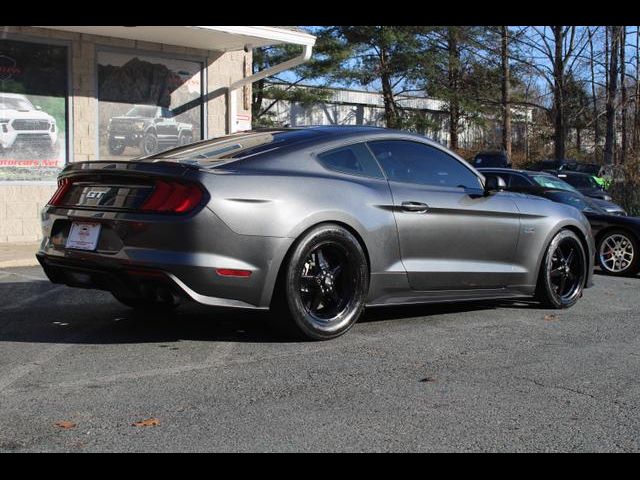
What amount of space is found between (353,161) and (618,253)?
6194 millimetres

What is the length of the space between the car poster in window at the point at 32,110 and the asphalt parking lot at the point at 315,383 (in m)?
5.77

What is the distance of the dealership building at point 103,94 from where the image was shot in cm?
1155

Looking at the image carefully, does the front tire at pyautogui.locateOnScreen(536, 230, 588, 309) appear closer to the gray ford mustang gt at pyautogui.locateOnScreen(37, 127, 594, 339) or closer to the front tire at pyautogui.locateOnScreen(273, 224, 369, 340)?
the gray ford mustang gt at pyautogui.locateOnScreen(37, 127, 594, 339)

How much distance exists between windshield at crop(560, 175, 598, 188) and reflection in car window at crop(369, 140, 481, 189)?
14.0 m

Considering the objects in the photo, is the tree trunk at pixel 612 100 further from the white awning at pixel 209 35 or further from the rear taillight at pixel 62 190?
the rear taillight at pixel 62 190

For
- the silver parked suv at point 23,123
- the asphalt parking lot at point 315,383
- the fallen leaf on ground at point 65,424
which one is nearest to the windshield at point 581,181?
the silver parked suv at point 23,123

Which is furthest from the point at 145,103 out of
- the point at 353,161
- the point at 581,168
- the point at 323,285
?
the point at 581,168

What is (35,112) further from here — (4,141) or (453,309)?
(453,309)

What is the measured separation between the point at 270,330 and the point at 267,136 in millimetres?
1408

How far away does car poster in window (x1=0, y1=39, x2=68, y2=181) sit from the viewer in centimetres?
1143

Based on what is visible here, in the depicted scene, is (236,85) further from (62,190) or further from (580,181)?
(580,181)

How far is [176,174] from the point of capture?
15.5ft

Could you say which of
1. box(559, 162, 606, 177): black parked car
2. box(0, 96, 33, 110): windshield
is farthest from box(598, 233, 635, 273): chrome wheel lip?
box(559, 162, 606, 177): black parked car

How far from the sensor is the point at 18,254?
397 inches
